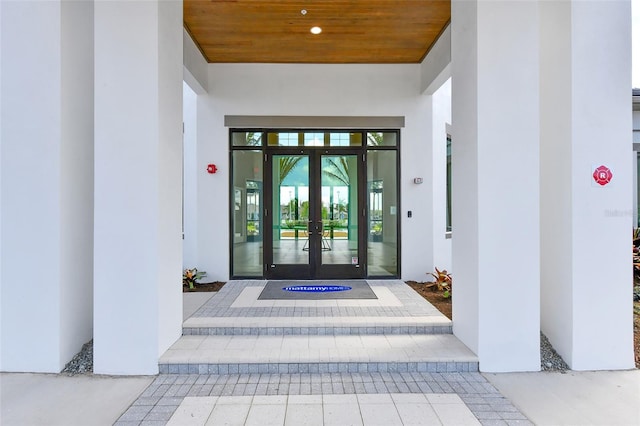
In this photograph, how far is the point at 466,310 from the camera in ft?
11.1

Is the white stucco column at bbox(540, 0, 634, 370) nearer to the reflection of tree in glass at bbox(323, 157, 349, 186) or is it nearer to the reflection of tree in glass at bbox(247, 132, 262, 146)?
the reflection of tree in glass at bbox(323, 157, 349, 186)

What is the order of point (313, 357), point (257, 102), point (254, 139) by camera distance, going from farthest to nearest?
point (254, 139)
point (257, 102)
point (313, 357)

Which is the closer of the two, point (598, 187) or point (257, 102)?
point (598, 187)

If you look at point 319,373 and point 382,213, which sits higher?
point 382,213

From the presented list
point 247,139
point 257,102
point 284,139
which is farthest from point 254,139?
point 257,102

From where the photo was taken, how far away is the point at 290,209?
6371 mm

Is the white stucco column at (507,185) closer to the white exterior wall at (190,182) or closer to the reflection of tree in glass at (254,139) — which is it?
the reflection of tree in glass at (254,139)

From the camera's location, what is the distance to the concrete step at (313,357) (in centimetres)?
310

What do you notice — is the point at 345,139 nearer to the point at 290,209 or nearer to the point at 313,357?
the point at 290,209

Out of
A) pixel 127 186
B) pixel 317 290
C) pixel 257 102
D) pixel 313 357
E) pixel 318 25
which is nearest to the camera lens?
pixel 127 186

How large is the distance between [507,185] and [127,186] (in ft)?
11.1

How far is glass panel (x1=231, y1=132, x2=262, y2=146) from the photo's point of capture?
6312 millimetres

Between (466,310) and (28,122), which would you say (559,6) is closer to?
(466,310)

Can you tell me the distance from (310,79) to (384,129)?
5.20 ft
